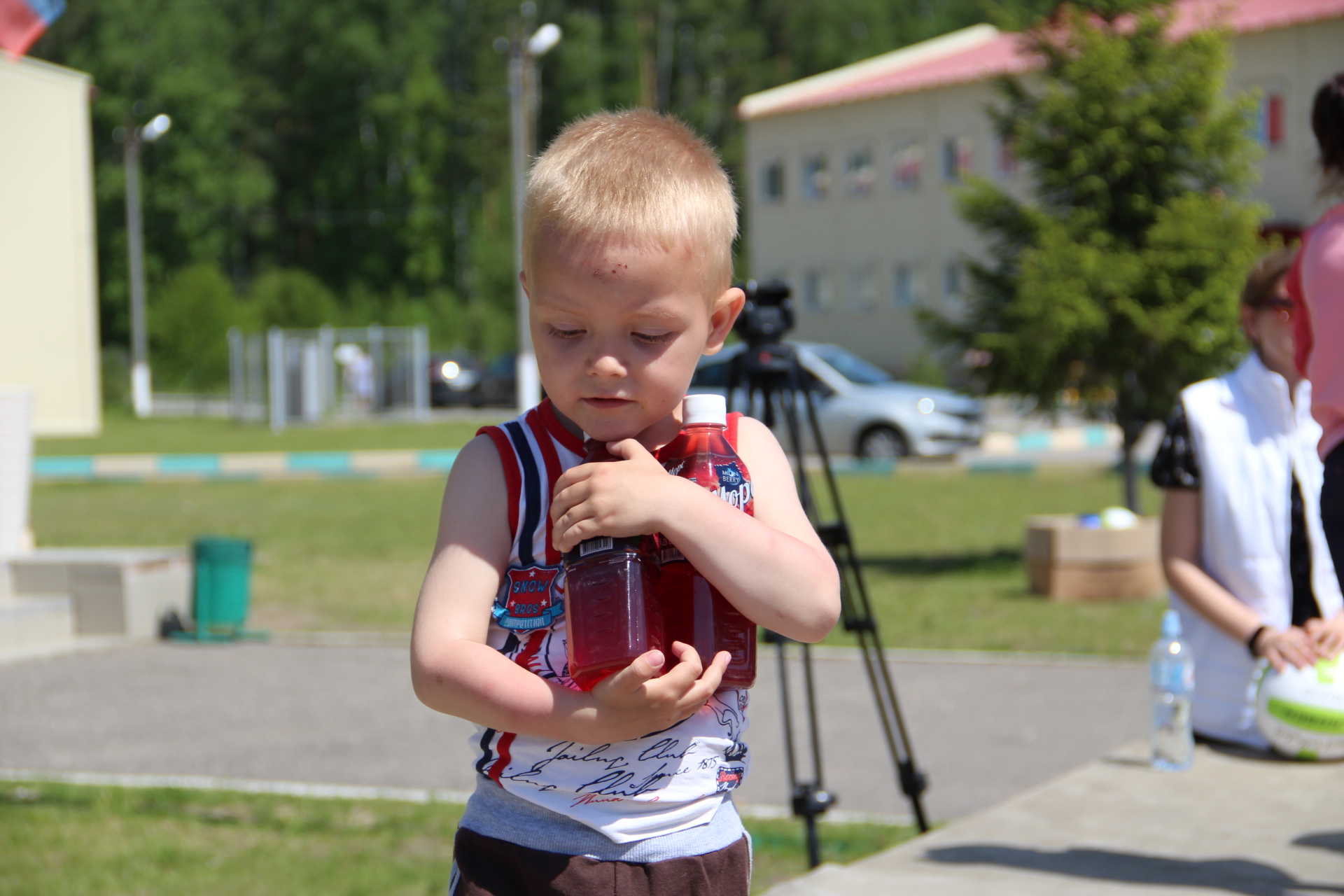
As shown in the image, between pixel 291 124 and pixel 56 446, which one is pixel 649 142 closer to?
pixel 56 446

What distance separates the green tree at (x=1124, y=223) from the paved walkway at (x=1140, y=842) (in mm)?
7725

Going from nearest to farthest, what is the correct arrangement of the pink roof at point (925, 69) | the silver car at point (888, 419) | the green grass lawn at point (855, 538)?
the green grass lawn at point (855, 538)
the silver car at point (888, 419)
the pink roof at point (925, 69)

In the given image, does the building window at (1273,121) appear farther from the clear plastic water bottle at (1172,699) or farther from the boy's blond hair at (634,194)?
the boy's blond hair at (634,194)

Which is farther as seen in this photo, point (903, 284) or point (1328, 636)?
point (903, 284)

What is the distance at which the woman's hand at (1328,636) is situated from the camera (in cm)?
393

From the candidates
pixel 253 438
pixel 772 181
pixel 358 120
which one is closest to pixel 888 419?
pixel 253 438

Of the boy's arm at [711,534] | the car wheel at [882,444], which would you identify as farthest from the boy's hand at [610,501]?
the car wheel at [882,444]

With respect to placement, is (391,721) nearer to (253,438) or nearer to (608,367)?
(608,367)

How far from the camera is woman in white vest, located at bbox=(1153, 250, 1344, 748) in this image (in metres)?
4.11

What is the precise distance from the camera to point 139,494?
1920 centimetres

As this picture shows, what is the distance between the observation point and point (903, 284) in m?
47.3

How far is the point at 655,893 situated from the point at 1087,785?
2.96 meters

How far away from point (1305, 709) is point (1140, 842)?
2.04 feet

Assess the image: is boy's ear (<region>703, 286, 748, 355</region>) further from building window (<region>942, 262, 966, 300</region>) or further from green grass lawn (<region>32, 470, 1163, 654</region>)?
building window (<region>942, 262, 966, 300</region>)
